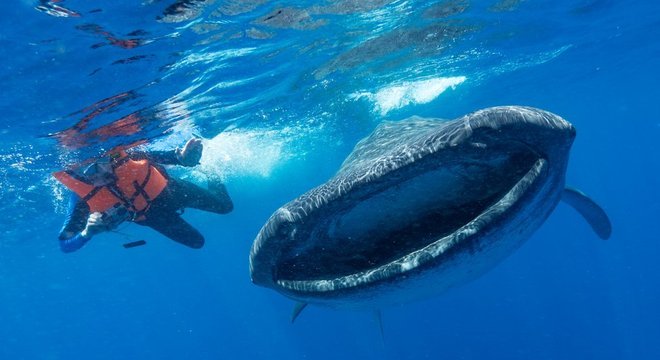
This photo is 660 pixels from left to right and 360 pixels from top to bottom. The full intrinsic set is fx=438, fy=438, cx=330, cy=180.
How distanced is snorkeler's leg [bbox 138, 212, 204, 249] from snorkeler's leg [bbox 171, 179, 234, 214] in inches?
14.4

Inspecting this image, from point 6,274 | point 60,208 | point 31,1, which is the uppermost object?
point 31,1

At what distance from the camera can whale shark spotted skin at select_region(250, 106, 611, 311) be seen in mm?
2682

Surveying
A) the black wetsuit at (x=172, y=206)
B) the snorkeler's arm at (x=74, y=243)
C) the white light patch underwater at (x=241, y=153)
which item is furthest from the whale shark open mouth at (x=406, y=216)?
the white light patch underwater at (x=241, y=153)

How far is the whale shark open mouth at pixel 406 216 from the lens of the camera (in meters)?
2.73

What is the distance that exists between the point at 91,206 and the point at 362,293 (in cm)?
703

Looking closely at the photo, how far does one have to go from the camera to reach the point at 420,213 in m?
3.57

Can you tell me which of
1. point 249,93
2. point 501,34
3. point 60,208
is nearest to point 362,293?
point 249,93

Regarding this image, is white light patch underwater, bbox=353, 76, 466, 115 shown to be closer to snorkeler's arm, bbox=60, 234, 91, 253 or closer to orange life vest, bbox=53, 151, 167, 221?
orange life vest, bbox=53, 151, 167, 221

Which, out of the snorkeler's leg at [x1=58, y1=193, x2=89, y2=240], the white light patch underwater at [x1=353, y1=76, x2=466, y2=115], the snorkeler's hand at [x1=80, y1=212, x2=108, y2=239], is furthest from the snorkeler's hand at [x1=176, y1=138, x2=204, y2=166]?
the white light patch underwater at [x1=353, y1=76, x2=466, y2=115]

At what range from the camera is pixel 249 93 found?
1339 cm

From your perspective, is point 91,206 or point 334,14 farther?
point 334,14

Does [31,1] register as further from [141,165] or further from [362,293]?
[362,293]

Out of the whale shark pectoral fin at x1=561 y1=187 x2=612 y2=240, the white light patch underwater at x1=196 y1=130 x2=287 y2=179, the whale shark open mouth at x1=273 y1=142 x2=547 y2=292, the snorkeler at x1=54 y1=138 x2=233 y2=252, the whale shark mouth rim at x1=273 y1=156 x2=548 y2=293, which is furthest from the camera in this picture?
the white light patch underwater at x1=196 y1=130 x2=287 y2=179

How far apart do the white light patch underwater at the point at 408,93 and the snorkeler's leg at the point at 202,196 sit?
9.85 metres
